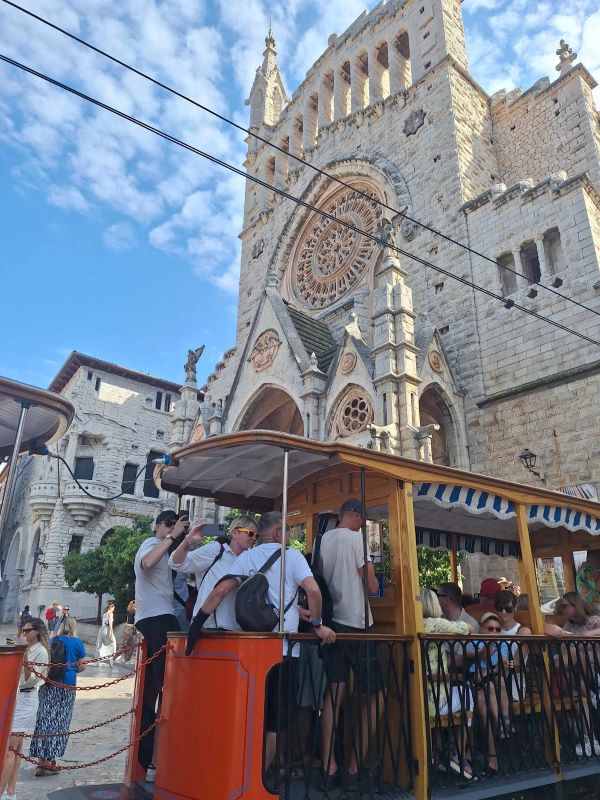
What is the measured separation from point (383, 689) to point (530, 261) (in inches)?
500

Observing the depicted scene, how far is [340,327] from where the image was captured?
60.5 ft

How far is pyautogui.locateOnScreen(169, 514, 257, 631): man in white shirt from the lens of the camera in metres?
4.14

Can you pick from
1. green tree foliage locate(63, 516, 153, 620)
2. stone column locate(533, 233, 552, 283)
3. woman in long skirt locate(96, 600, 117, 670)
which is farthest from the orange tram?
green tree foliage locate(63, 516, 153, 620)

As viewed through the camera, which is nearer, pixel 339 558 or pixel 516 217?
pixel 339 558

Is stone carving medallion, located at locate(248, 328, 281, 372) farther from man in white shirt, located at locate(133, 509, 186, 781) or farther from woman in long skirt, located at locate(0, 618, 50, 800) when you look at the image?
man in white shirt, located at locate(133, 509, 186, 781)

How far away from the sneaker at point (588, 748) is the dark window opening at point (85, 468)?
28551 millimetres

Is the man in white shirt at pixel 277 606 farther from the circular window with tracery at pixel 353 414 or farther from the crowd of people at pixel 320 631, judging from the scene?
the circular window with tracery at pixel 353 414

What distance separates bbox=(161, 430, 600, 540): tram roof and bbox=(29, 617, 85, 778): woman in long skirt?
240 cm

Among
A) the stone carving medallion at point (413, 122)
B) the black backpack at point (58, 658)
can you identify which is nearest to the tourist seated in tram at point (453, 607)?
the black backpack at point (58, 658)

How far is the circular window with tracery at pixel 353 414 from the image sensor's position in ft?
42.2

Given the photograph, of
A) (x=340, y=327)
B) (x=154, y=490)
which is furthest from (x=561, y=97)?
(x=154, y=490)

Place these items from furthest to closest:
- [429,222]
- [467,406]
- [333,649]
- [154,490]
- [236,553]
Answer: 1. [154,490]
2. [429,222]
3. [467,406]
4. [236,553]
5. [333,649]

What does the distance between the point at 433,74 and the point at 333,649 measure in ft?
64.3

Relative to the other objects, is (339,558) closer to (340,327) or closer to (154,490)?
(340,327)
